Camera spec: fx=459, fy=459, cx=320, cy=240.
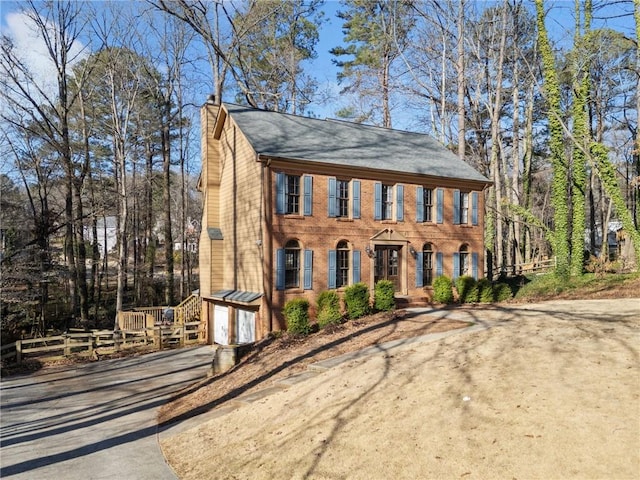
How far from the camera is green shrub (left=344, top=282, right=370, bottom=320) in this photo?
1622 cm

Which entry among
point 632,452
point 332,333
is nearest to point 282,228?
point 332,333

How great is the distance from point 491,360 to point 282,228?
9.28m

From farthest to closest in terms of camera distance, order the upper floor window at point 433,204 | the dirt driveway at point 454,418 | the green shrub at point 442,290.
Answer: the upper floor window at point 433,204, the green shrub at point 442,290, the dirt driveway at point 454,418

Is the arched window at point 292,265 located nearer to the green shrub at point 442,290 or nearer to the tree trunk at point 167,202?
the green shrub at point 442,290

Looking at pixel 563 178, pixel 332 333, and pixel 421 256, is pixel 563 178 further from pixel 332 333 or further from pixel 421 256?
pixel 332 333

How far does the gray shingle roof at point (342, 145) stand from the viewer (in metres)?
17.5

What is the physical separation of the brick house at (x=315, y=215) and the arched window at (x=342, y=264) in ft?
0.14

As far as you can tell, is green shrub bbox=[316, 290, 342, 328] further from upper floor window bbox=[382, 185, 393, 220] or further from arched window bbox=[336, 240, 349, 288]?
upper floor window bbox=[382, 185, 393, 220]

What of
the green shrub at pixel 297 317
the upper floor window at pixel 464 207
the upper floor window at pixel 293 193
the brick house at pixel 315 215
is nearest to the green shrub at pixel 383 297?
the brick house at pixel 315 215

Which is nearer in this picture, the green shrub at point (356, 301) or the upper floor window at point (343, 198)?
the green shrub at point (356, 301)

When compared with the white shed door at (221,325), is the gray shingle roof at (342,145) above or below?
above

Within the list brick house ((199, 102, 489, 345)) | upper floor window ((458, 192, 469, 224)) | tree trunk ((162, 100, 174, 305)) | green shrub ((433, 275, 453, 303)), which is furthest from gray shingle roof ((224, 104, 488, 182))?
tree trunk ((162, 100, 174, 305))

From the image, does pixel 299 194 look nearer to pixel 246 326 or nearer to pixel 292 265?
pixel 292 265

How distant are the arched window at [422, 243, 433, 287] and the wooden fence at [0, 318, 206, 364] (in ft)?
33.6
